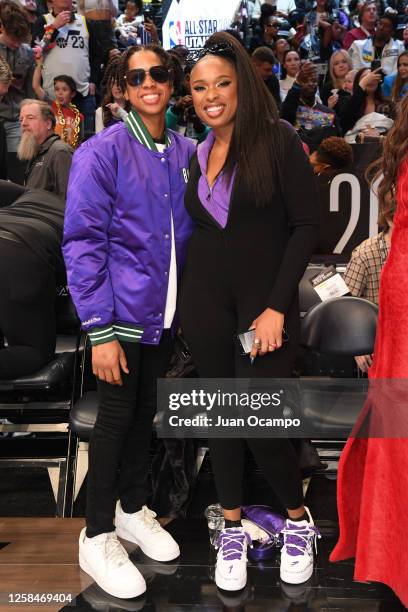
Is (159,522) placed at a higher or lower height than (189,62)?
lower

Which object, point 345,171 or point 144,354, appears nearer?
point 144,354

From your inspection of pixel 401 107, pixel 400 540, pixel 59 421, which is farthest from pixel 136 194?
pixel 59 421

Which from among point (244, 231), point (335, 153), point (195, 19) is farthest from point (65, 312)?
A: point (195, 19)

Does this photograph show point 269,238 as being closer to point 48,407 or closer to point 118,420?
point 118,420

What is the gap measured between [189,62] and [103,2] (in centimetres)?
539

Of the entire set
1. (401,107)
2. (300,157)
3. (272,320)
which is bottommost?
(272,320)

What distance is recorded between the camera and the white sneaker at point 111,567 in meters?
2.31

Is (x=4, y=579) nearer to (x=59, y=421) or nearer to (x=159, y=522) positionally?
(x=159, y=522)

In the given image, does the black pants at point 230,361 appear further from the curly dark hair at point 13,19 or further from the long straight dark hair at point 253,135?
the curly dark hair at point 13,19

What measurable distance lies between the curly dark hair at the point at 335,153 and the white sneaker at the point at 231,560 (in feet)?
9.61

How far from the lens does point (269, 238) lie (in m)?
2.20

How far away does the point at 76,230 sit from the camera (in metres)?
2.23

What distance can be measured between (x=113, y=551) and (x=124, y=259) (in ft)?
3.03

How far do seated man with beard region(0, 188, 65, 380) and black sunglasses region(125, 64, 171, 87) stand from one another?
35.9 inches
